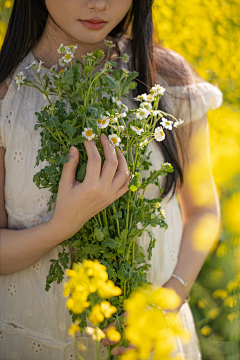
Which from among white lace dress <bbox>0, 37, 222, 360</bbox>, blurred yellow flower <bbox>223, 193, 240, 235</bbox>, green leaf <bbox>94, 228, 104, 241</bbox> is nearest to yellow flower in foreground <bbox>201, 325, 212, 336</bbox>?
blurred yellow flower <bbox>223, 193, 240, 235</bbox>

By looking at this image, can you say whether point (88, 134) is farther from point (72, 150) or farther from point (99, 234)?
point (99, 234)

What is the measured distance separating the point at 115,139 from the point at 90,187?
13 centimetres

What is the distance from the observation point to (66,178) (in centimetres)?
72

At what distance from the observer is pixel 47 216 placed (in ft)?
3.12

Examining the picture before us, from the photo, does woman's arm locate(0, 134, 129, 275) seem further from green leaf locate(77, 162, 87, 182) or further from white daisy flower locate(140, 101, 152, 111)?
white daisy flower locate(140, 101, 152, 111)

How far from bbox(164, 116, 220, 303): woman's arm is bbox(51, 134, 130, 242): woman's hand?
0.47 metres

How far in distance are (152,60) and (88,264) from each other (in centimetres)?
77

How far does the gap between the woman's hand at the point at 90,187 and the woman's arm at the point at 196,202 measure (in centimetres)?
47

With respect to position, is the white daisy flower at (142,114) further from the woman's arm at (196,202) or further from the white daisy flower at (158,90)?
the woman's arm at (196,202)

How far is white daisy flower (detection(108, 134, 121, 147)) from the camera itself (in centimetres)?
72

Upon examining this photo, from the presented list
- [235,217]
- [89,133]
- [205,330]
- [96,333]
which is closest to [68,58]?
[89,133]

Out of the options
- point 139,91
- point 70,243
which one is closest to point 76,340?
point 70,243

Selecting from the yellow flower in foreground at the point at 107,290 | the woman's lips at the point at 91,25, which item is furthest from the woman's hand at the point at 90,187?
the woman's lips at the point at 91,25

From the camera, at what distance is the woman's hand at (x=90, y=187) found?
714 millimetres
